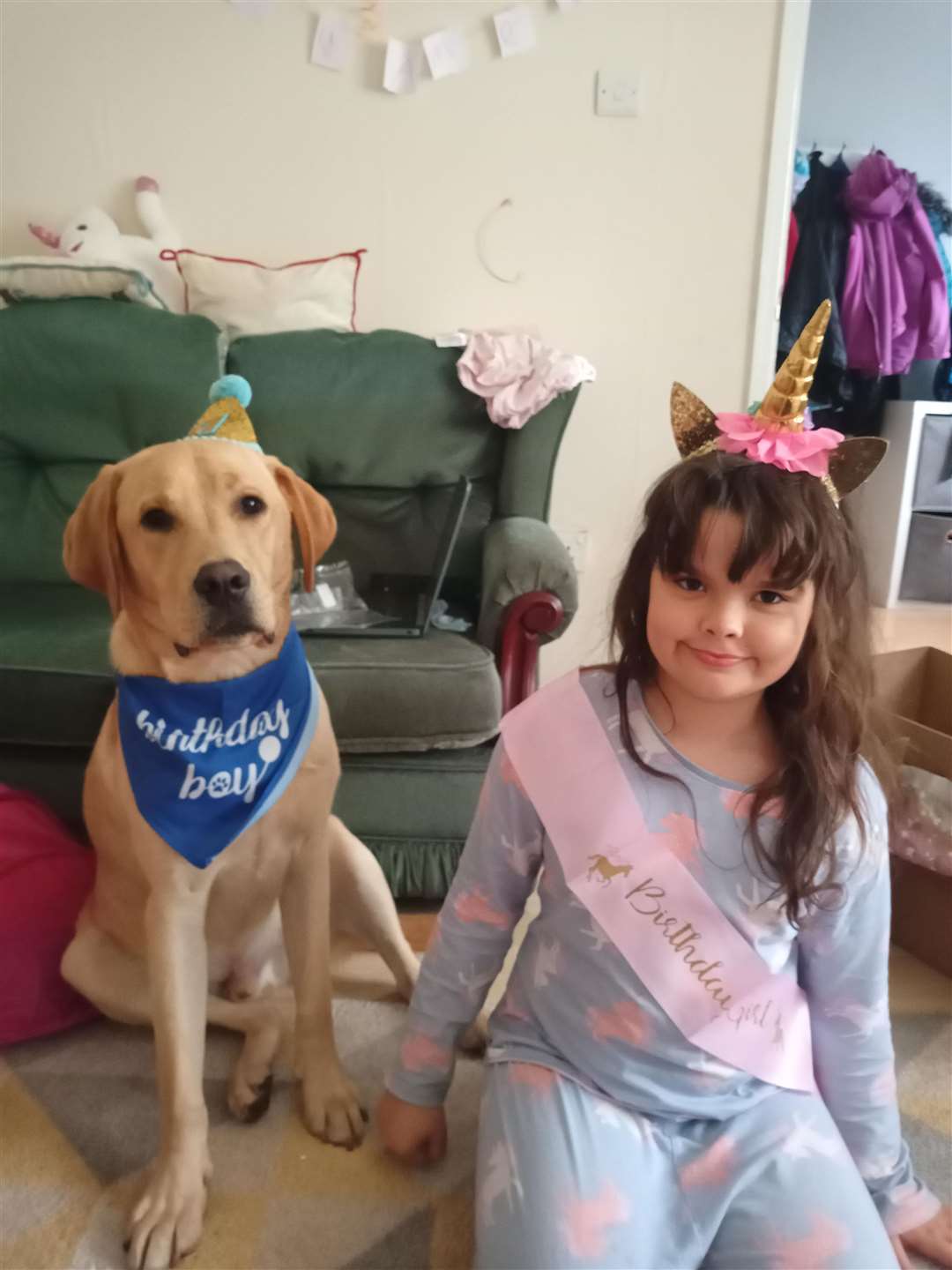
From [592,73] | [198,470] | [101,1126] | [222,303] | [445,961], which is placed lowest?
[101,1126]

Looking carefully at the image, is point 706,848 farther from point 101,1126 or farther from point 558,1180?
point 101,1126

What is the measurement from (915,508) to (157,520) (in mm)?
3758

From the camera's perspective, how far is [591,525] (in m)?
2.89

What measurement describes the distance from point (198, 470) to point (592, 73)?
2.05 m

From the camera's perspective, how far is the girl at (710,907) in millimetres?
864

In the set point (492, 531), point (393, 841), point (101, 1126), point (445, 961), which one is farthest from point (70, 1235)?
point (492, 531)

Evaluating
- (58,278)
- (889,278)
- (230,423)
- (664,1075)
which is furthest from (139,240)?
(889,278)

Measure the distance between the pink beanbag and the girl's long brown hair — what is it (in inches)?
39.8

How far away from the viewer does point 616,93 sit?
252cm

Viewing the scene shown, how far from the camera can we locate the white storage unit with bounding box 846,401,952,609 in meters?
3.91

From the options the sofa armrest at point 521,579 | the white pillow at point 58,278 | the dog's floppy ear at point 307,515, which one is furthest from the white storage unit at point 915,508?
the dog's floppy ear at point 307,515

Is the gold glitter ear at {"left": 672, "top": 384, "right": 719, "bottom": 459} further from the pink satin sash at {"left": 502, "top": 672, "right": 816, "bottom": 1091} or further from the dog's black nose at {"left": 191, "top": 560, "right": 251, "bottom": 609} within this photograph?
the dog's black nose at {"left": 191, "top": 560, "right": 251, "bottom": 609}

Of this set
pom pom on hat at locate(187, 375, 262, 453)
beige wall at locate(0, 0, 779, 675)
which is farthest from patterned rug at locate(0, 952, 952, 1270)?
beige wall at locate(0, 0, 779, 675)

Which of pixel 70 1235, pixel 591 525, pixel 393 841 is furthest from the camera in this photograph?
pixel 591 525
